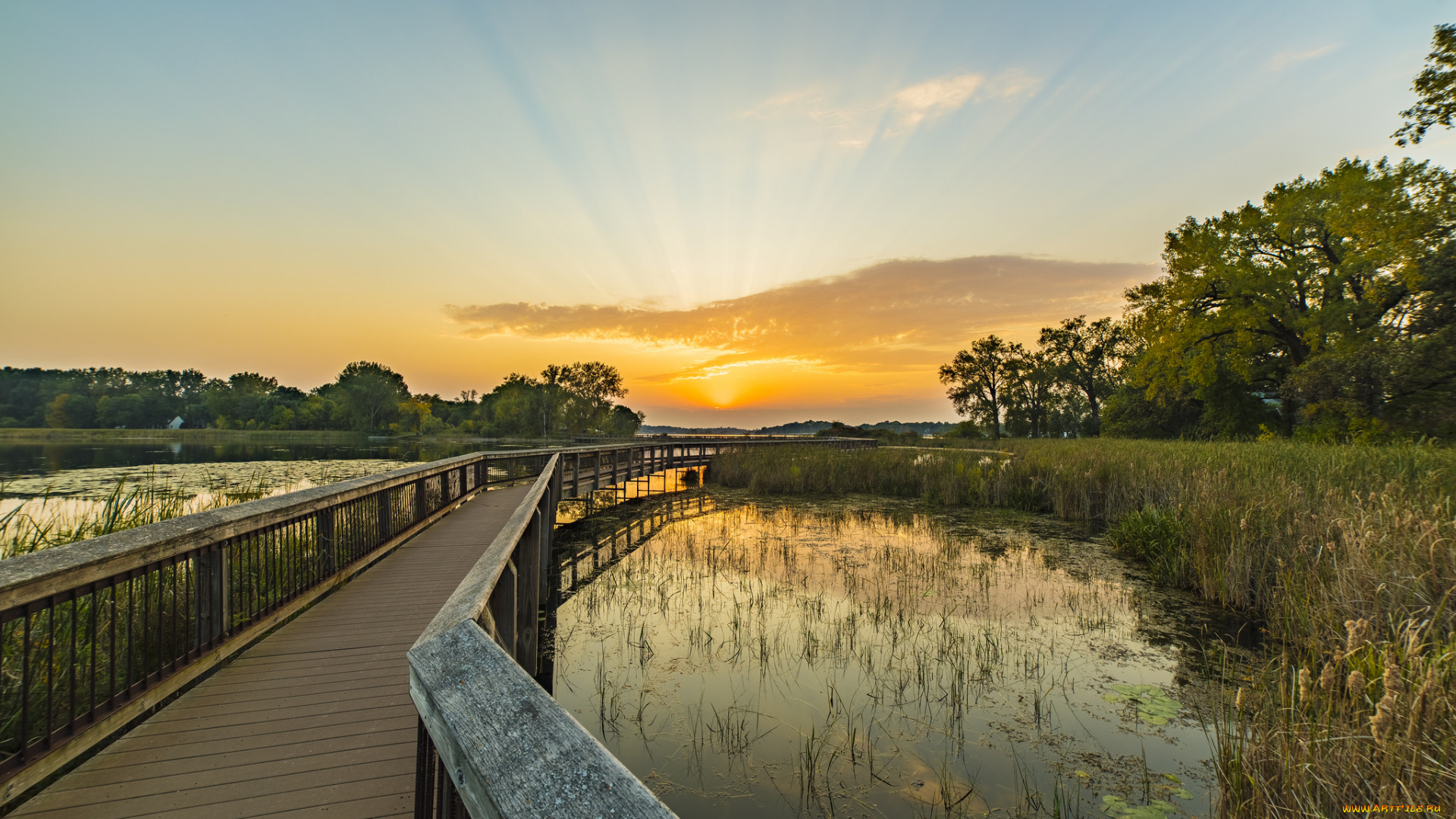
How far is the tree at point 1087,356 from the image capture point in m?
51.5

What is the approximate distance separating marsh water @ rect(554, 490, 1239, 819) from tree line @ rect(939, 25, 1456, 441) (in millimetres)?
14374

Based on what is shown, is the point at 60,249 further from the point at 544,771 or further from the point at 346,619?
the point at 544,771

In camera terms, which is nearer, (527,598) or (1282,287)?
(527,598)

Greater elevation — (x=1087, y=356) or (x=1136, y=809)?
(x=1087, y=356)

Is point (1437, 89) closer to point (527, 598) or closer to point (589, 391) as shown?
point (527, 598)

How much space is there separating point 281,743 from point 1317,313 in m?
34.6

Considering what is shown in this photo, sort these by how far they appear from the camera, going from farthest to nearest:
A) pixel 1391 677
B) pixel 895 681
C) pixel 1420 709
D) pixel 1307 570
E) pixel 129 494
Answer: pixel 129 494 < pixel 1307 570 < pixel 895 681 < pixel 1420 709 < pixel 1391 677

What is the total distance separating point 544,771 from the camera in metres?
0.76

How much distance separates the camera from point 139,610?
4328 mm

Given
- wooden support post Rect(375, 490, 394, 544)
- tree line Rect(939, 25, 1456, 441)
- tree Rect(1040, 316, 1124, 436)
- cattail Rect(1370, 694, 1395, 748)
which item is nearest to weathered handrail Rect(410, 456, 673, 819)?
cattail Rect(1370, 694, 1395, 748)

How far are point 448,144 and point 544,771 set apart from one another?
18.4 m

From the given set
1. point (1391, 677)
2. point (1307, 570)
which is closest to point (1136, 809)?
point (1391, 677)

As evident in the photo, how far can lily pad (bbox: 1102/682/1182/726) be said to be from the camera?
4.66m

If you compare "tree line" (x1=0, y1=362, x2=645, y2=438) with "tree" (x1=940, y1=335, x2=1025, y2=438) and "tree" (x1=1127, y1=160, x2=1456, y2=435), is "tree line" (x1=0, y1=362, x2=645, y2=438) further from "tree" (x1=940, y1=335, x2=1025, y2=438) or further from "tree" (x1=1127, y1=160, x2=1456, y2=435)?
"tree" (x1=1127, y1=160, x2=1456, y2=435)
